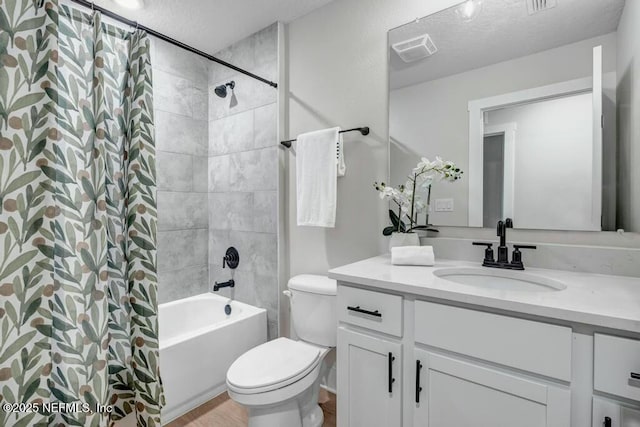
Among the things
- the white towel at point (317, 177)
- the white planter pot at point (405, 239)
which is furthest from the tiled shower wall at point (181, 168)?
the white planter pot at point (405, 239)

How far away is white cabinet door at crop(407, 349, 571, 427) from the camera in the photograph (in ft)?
2.71

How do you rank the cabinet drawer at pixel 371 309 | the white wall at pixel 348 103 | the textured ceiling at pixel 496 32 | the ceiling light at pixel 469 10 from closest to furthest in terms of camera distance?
1. the cabinet drawer at pixel 371 309
2. the textured ceiling at pixel 496 32
3. the ceiling light at pixel 469 10
4. the white wall at pixel 348 103

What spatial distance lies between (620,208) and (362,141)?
3.92 ft

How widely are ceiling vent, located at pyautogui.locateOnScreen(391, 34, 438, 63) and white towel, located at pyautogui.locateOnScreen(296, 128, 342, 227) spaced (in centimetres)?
55

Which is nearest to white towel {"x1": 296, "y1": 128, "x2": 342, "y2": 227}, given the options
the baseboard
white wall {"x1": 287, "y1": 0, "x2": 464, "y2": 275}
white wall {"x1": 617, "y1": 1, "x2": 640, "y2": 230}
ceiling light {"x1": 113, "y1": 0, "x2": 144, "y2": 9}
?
white wall {"x1": 287, "y1": 0, "x2": 464, "y2": 275}

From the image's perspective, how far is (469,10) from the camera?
1.49 meters

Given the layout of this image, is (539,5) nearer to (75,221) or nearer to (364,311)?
(364,311)

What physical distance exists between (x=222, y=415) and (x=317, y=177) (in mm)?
1554

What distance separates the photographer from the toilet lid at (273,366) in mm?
1335

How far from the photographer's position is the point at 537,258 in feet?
4.27

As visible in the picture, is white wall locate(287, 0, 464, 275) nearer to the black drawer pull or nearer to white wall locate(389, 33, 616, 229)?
white wall locate(389, 33, 616, 229)

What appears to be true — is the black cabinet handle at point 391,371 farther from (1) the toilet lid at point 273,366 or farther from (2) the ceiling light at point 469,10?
(2) the ceiling light at point 469,10

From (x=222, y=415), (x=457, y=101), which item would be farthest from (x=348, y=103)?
(x=222, y=415)

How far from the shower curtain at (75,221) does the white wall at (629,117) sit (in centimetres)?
190
